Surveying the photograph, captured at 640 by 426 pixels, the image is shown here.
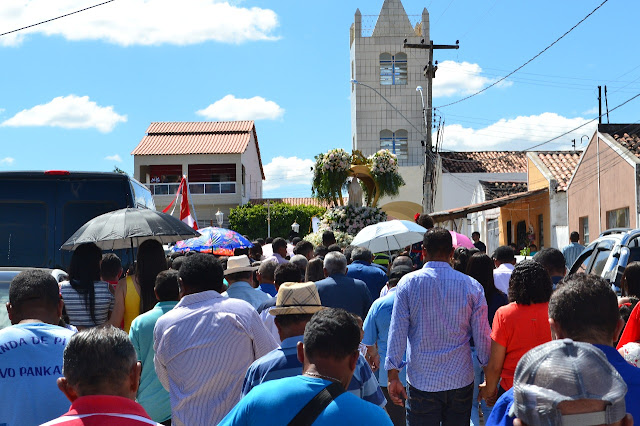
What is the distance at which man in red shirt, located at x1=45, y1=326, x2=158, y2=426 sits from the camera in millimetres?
2676

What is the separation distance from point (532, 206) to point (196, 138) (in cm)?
3244

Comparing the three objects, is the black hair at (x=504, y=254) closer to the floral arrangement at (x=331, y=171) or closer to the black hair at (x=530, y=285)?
the black hair at (x=530, y=285)

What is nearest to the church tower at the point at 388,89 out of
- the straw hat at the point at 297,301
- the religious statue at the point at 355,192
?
the religious statue at the point at 355,192

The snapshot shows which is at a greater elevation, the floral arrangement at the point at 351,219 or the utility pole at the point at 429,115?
the utility pole at the point at 429,115

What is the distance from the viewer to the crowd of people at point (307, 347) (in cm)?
269

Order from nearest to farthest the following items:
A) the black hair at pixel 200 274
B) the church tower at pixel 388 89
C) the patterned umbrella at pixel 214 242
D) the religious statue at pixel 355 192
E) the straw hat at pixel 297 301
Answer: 1. the straw hat at pixel 297 301
2. the black hair at pixel 200 274
3. the patterned umbrella at pixel 214 242
4. the religious statue at pixel 355 192
5. the church tower at pixel 388 89

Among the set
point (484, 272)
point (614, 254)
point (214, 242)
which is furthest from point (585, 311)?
point (214, 242)

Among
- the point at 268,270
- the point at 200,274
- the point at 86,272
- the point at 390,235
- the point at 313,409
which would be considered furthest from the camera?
the point at 390,235

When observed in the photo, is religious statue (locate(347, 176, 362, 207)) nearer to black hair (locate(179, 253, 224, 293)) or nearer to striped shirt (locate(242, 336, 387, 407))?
black hair (locate(179, 253, 224, 293))

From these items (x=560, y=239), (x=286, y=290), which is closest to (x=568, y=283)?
(x=286, y=290)

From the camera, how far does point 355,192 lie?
1886cm

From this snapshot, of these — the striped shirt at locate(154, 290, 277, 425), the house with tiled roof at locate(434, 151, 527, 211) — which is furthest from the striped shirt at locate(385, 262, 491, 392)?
the house with tiled roof at locate(434, 151, 527, 211)

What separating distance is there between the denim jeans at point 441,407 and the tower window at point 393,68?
47.9 m

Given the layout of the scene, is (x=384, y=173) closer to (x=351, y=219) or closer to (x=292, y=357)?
(x=351, y=219)
